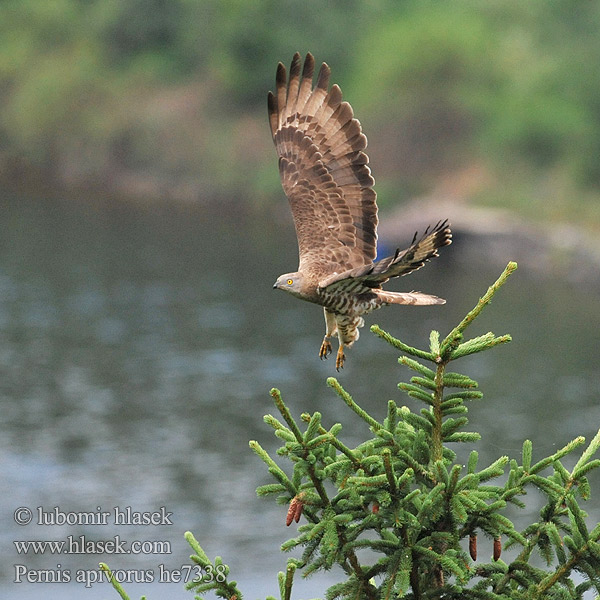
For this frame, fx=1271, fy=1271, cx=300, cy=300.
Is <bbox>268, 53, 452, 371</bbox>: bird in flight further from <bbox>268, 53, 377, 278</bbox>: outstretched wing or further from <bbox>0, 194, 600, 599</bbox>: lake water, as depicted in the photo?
<bbox>0, 194, 600, 599</bbox>: lake water

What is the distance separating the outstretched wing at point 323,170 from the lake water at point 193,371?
27.9 metres

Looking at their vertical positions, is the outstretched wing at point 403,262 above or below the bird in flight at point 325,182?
below

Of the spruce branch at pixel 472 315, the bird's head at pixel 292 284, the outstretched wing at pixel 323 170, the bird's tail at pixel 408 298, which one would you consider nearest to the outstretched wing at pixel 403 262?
the bird's tail at pixel 408 298

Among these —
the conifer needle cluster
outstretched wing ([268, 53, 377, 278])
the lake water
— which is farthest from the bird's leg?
the lake water

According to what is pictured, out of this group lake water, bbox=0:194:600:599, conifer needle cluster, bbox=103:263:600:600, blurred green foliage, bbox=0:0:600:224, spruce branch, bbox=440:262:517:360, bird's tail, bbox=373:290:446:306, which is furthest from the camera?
blurred green foliage, bbox=0:0:600:224

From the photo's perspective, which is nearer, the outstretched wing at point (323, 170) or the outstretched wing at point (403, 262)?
the outstretched wing at point (403, 262)

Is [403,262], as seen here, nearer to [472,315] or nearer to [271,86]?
[472,315]

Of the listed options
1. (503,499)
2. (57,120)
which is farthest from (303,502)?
(57,120)

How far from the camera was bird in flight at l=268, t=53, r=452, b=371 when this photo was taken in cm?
1174

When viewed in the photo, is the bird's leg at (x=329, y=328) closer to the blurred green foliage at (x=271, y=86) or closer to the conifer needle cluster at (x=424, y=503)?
the conifer needle cluster at (x=424, y=503)

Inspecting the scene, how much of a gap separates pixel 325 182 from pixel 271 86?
8310 cm

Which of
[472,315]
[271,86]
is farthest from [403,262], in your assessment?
[271,86]

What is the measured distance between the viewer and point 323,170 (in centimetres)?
1236

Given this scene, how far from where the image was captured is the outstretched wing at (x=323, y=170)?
12.1 meters
